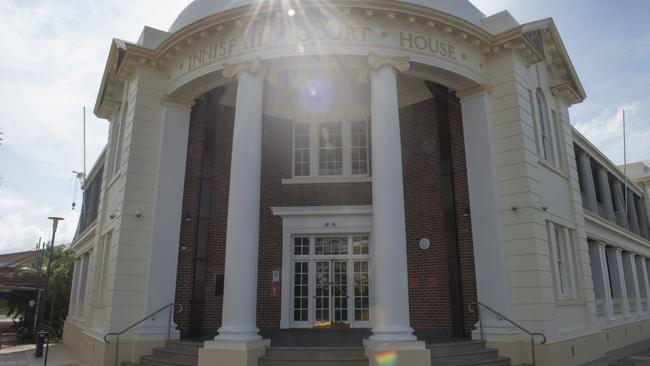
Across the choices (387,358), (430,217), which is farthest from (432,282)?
(387,358)

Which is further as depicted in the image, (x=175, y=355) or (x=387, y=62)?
(x=387, y=62)

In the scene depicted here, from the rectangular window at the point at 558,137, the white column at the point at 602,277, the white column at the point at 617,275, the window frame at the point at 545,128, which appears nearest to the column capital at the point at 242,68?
the window frame at the point at 545,128

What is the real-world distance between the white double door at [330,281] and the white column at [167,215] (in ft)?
12.3

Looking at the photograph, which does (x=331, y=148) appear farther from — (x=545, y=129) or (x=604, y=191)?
(x=604, y=191)

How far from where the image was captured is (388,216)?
986cm

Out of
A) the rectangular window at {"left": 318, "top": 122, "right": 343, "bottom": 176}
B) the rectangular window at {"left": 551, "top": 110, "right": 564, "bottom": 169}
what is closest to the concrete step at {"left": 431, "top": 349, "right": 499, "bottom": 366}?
the rectangular window at {"left": 318, "top": 122, "right": 343, "bottom": 176}

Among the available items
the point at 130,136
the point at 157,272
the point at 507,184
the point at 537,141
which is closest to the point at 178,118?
the point at 130,136

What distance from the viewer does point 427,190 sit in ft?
45.0

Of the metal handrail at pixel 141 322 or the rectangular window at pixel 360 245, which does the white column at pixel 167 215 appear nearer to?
the metal handrail at pixel 141 322

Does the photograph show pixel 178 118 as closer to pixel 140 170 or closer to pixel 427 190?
pixel 140 170

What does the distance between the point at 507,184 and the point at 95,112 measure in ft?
50.2

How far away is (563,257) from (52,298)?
2371 centimetres

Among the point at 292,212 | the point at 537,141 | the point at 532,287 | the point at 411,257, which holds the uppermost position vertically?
the point at 537,141

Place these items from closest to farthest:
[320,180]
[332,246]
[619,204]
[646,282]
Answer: [332,246], [320,180], [619,204], [646,282]
